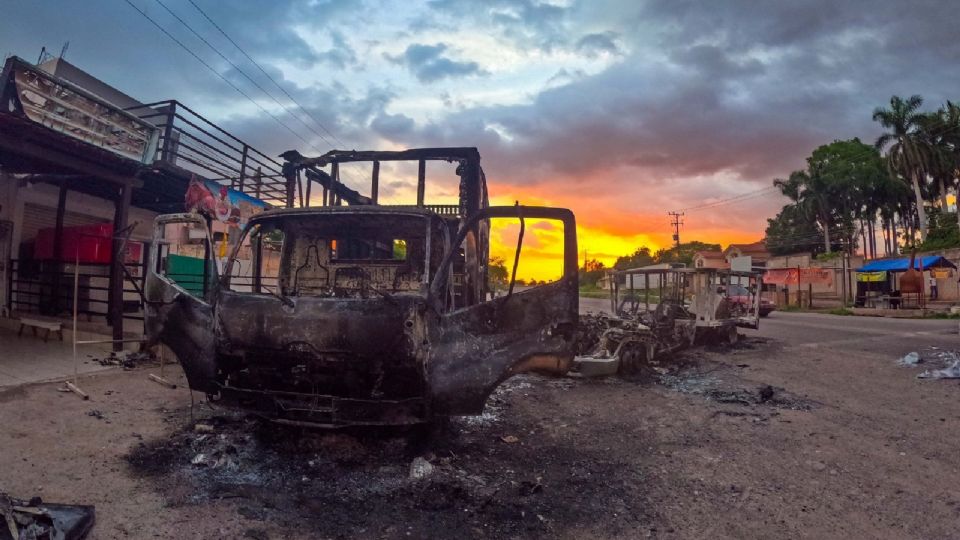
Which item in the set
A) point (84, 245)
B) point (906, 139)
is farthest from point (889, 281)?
point (84, 245)

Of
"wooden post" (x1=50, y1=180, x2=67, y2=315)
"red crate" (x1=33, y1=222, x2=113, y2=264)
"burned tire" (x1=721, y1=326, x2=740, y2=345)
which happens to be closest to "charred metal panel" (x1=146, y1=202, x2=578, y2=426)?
"red crate" (x1=33, y1=222, x2=113, y2=264)

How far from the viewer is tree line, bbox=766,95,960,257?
42938 mm

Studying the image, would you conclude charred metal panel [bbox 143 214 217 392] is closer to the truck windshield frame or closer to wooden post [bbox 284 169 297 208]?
the truck windshield frame

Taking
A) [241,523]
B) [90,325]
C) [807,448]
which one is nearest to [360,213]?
[241,523]

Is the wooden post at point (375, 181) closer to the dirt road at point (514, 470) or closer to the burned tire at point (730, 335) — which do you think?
the dirt road at point (514, 470)

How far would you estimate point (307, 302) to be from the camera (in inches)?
148

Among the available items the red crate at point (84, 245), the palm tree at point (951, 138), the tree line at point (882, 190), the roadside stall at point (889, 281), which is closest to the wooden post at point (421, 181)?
the red crate at point (84, 245)

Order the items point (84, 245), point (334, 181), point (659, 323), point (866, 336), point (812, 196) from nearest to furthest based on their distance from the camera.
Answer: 1. point (334, 181)
2. point (84, 245)
3. point (659, 323)
4. point (866, 336)
5. point (812, 196)

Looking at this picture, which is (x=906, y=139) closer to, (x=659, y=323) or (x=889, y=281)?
(x=889, y=281)

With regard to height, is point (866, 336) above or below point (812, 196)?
below

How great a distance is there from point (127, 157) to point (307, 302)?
7091mm

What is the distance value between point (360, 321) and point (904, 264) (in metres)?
37.5

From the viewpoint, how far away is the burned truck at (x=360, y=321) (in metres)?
3.66

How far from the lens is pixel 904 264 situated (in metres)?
30.2
